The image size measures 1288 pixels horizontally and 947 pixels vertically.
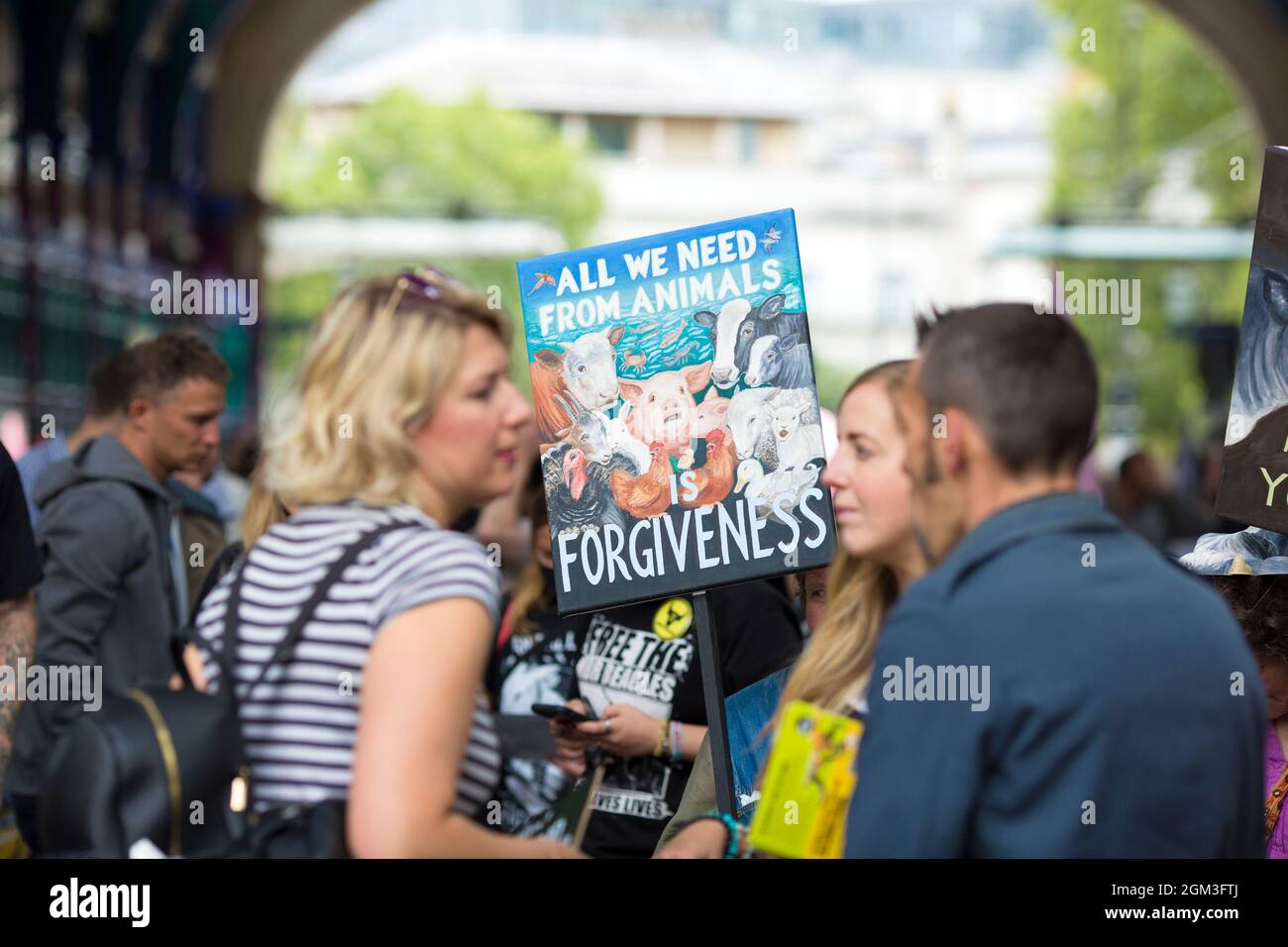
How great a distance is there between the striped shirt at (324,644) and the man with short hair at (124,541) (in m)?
2.22

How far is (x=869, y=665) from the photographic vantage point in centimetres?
310

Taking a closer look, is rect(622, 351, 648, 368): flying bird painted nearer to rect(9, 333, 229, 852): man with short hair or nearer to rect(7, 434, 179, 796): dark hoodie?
rect(9, 333, 229, 852): man with short hair

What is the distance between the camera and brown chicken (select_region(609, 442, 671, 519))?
3680 mm

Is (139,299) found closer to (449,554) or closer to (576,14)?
(449,554)

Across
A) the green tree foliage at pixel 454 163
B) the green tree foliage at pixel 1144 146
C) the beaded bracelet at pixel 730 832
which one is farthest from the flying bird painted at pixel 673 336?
the green tree foliage at pixel 454 163

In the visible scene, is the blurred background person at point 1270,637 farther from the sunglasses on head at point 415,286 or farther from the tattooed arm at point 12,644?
the tattooed arm at point 12,644

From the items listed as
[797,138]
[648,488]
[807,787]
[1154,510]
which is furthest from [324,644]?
[797,138]

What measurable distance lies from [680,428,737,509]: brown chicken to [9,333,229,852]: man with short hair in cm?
190

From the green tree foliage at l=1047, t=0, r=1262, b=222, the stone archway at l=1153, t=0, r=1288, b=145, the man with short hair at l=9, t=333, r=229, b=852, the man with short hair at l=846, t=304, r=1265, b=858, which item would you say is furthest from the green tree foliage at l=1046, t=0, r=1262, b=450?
the man with short hair at l=846, t=304, r=1265, b=858

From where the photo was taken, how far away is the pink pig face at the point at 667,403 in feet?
12.1

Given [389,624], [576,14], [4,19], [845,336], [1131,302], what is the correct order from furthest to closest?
[576,14], [845,336], [4,19], [1131,302], [389,624]

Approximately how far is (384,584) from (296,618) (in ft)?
0.47
